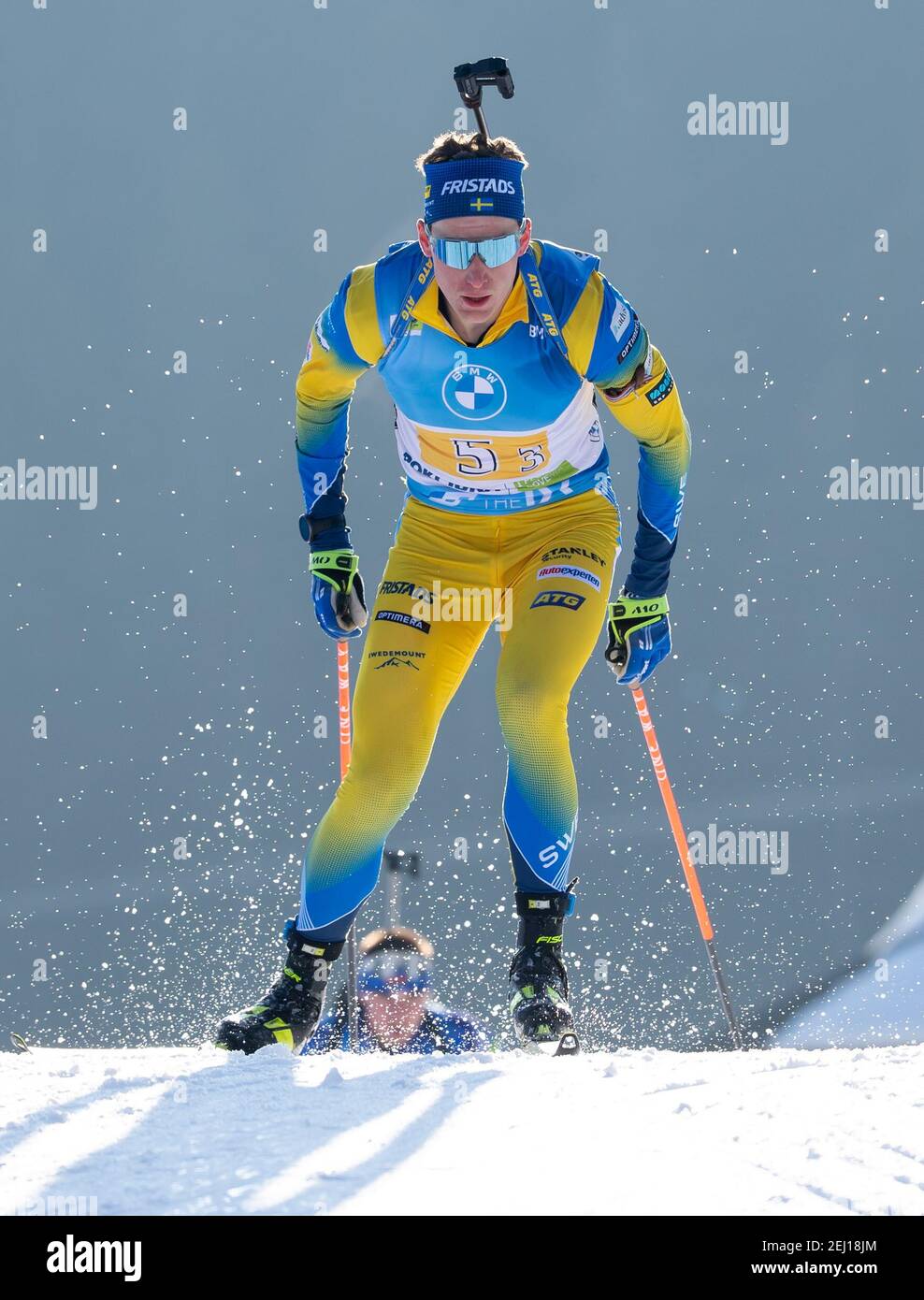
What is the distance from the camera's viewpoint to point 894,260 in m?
14.5

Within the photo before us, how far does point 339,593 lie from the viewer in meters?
3.79

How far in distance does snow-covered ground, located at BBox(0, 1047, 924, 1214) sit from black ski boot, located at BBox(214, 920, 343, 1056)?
0.21 meters

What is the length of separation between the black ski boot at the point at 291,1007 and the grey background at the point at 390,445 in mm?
9702

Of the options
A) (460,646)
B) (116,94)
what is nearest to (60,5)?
(116,94)

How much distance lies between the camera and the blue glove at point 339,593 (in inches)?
149

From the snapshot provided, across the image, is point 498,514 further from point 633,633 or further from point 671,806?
point 671,806

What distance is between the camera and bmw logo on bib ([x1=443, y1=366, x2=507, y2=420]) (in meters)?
3.38

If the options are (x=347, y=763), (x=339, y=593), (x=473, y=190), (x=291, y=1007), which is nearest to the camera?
(x=291, y=1007)

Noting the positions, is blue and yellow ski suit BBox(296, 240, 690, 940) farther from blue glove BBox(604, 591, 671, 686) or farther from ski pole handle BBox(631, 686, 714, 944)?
ski pole handle BBox(631, 686, 714, 944)

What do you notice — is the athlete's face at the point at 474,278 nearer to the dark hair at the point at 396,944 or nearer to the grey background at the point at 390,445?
the dark hair at the point at 396,944

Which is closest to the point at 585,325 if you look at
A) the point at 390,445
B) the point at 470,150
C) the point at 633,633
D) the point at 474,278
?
the point at 474,278

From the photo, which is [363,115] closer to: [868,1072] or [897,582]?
[897,582]

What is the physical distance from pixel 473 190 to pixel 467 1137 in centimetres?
224

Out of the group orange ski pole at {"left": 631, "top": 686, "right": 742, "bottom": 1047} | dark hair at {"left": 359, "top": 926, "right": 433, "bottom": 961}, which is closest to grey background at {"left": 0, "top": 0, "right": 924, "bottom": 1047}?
dark hair at {"left": 359, "top": 926, "right": 433, "bottom": 961}
